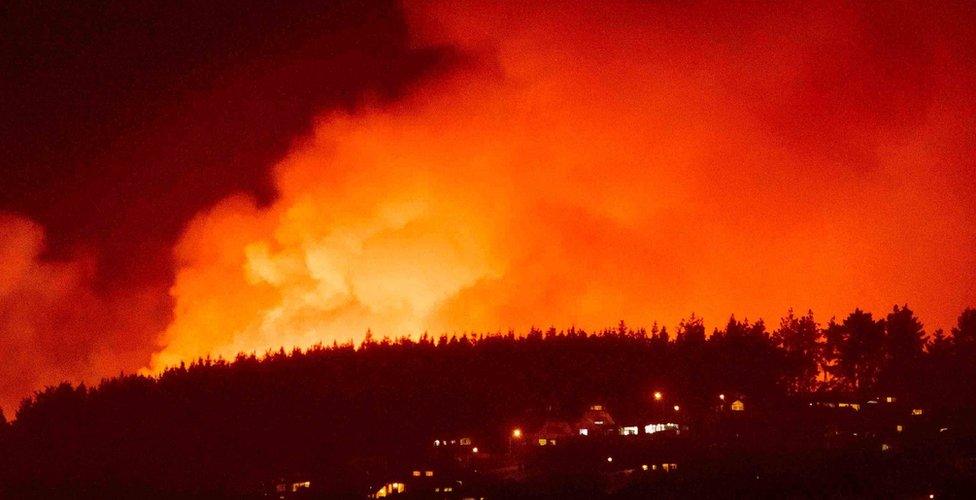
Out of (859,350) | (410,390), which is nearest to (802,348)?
(859,350)

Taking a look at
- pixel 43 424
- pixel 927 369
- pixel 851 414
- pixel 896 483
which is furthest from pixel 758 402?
pixel 43 424

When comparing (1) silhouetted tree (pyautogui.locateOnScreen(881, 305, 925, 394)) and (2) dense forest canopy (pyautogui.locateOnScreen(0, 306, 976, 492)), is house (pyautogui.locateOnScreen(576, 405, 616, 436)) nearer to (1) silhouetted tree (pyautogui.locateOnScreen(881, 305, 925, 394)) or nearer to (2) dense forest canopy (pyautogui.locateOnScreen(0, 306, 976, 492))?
(2) dense forest canopy (pyautogui.locateOnScreen(0, 306, 976, 492))

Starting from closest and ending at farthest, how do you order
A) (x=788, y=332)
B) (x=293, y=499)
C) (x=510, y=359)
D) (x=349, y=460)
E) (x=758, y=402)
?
(x=293, y=499), (x=349, y=460), (x=758, y=402), (x=510, y=359), (x=788, y=332)

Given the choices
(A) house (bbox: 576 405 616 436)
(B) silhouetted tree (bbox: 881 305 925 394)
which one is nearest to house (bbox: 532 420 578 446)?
(A) house (bbox: 576 405 616 436)

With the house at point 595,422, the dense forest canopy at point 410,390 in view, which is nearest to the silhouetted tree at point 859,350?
the dense forest canopy at point 410,390

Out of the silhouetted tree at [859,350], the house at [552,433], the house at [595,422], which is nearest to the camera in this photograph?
the house at [552,433]

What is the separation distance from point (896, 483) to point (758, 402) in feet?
57.4

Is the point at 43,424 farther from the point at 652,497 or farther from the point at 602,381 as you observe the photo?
the point at 652,497

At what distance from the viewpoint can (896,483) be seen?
114ft

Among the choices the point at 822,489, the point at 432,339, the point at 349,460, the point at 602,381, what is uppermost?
the point at 432,339

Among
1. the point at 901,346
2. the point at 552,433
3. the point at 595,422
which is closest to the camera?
the point at 552,433

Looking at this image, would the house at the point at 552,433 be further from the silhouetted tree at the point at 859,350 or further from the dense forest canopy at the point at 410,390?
the silhouetted tree at the point at 859,350

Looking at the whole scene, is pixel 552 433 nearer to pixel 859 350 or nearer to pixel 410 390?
pixel 410 390

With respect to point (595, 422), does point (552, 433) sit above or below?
below
